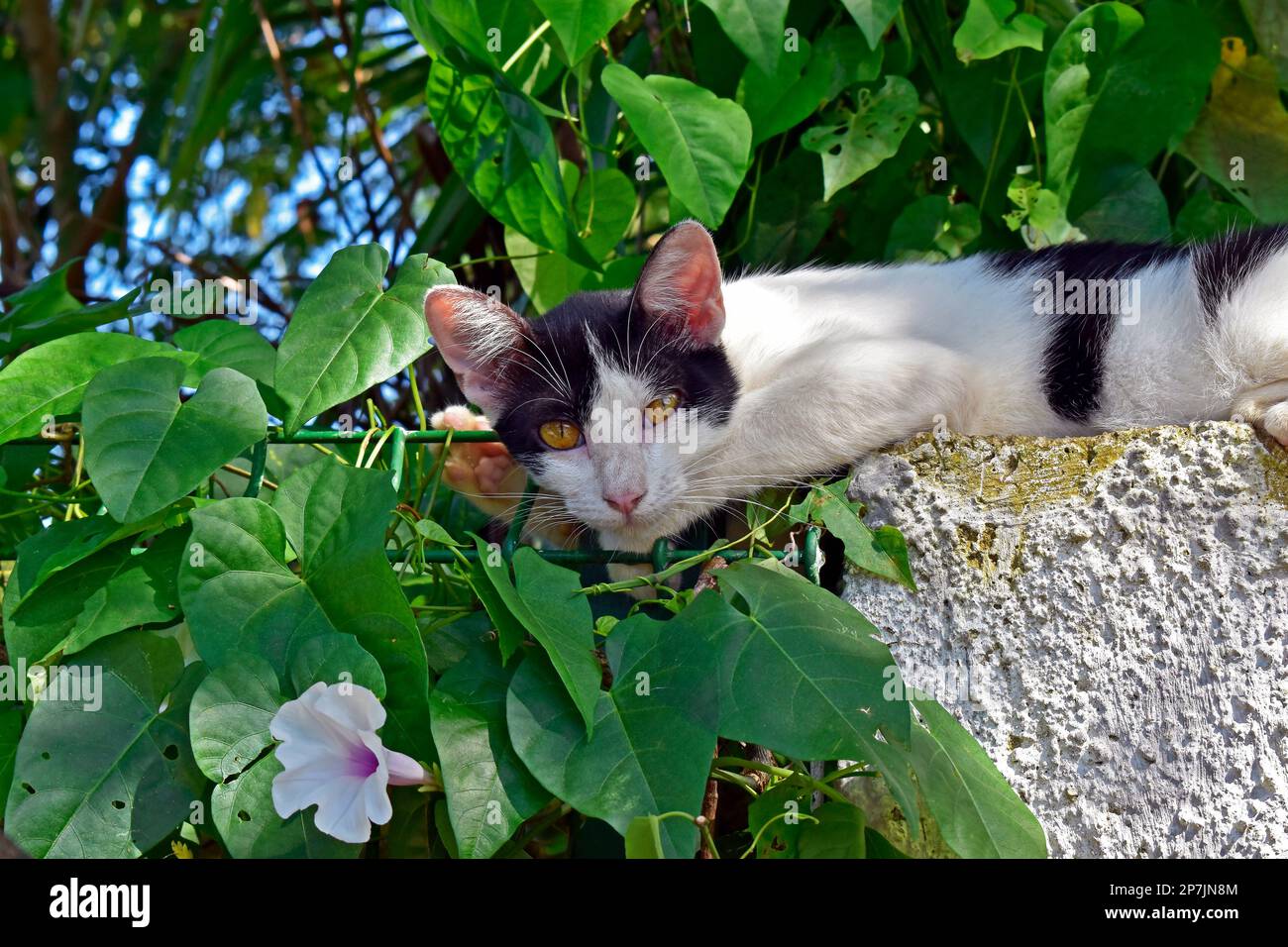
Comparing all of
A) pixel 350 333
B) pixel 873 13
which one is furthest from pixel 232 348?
pixel 873 13

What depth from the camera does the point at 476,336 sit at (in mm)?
1884

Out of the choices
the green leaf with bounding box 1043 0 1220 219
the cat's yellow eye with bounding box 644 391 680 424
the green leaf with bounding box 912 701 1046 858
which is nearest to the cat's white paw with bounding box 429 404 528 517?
the cat's yellow eye with bounding box 644 391 680 424

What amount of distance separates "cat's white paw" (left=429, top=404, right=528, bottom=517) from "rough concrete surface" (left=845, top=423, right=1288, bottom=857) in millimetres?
773

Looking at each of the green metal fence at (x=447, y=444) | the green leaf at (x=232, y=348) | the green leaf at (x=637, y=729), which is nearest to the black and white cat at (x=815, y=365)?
the green metal fence at (x=447, y=444)

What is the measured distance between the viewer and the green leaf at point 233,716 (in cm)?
125

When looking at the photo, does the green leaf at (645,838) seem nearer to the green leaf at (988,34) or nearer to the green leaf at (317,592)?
the green leaf at (317,592)

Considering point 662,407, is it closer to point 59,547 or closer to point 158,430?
point 158,430

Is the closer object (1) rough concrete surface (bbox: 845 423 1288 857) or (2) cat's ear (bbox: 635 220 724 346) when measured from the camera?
(1) rough concrete surface (bbox: 845 423 1288 857)

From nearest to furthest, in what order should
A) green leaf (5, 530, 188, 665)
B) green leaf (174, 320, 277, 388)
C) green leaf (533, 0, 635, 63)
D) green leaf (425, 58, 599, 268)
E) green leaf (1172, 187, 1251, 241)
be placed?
green leaf (5, 530, 188, 665) → green leaf (174, 320, 277, 388) → green leaf (533, 0, 635, 63) → green leaf (425, 58, 599, 268) → green leaf (1172, 187, 1251, 241)

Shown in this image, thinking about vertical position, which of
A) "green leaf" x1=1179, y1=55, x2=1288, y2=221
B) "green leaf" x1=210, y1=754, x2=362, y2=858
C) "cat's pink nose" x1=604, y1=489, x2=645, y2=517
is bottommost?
"green leaf" x1=210, y1=754, x2=362, y2=858

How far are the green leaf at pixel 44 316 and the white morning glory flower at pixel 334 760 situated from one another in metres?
0.90

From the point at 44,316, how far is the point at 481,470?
760 mm

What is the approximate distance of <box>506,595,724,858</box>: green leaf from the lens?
1.16 m

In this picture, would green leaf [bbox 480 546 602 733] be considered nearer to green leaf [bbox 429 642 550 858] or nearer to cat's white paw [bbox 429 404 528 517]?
green leaf [bbox 429 642 550 858]
